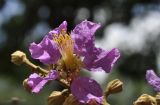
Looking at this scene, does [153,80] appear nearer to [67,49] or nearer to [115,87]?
[115,87]

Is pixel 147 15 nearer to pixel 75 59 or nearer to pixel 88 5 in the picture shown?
pixel 88 5

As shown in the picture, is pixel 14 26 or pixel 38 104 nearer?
pixel 38 104

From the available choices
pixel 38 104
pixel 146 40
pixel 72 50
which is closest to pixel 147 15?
pixel 146 40

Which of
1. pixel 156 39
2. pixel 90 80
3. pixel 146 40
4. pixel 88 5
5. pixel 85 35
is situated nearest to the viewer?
pixel 90 80

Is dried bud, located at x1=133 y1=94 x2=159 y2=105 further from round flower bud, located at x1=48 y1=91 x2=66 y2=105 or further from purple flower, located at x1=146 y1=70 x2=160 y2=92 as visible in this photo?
round flower bud, located at x1=48 y1=91 x2=66 y2=105

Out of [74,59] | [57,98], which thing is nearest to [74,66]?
[74,59]

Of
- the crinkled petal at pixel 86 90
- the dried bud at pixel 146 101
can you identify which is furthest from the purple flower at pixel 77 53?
the dried bud at pixel 146 101
